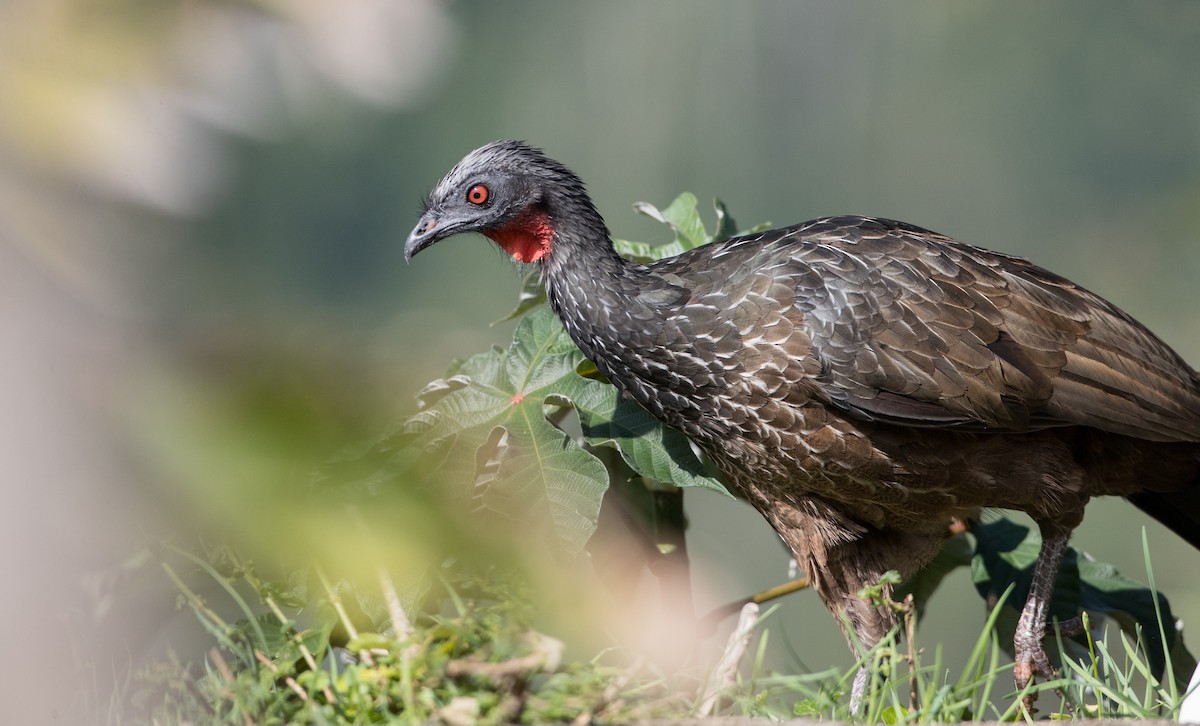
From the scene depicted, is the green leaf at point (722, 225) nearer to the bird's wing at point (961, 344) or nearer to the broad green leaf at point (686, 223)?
the broad green leaf at point (686, 223)

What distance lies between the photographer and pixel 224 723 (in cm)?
207

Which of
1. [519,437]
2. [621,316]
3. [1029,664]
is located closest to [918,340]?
[621,316]

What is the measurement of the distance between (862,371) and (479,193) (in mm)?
1159

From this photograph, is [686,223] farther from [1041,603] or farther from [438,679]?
[438,679]

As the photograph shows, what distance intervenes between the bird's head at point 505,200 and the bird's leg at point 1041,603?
162 centimetres

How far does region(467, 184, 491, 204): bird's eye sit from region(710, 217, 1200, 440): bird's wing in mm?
712

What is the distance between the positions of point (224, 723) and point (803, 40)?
454 cm

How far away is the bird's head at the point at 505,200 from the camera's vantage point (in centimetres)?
311

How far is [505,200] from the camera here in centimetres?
312

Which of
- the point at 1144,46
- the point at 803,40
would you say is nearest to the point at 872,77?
the point at 803,40

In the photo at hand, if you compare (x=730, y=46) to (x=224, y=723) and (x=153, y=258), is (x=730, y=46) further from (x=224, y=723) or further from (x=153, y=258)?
(x=224, y=723)

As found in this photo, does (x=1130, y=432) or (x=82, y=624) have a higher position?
(x=1130, y=432)

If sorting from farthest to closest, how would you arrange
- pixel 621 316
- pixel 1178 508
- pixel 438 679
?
pixel 1178 508 < pixel 621 316 < pixel 438 679

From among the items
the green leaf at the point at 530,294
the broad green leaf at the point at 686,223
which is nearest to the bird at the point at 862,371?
the green leaf at the point at 530,294
